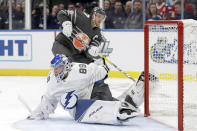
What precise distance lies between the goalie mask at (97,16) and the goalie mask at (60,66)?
94cm

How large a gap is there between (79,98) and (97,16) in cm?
100

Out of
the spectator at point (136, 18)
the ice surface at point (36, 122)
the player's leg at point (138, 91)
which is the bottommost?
the ice surface at point (36, 122)

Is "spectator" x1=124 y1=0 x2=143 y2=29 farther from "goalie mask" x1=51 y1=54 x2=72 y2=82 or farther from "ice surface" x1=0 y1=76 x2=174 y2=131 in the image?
"goalie mask" x1=51 y1=54 x2=72 y2=82

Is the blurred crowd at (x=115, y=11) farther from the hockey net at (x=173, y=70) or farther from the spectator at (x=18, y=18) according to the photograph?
the hockey net at (x=173, y=70)

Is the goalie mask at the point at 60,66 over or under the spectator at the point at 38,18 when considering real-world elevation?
under

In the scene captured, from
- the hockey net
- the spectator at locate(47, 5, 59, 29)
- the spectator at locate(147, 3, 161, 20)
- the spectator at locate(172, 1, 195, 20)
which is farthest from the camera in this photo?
the spectator at locate(47, 5, 59, 29)

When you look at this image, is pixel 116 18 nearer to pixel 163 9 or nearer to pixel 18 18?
pixel 163 9

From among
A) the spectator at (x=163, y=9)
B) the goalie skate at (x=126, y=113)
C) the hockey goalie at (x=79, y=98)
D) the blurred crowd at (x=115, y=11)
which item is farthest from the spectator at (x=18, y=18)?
the goalie skate at (x=126, y=113)

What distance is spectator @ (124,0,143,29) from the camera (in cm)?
762

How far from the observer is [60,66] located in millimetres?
3504

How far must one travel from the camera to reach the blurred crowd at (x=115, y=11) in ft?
24.6

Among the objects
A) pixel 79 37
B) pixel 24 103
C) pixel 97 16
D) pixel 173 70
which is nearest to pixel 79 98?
pixel 173 70

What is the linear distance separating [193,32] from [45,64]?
4.63 m

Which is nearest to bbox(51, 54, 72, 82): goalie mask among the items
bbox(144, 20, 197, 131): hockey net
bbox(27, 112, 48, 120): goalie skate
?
bbox(27, 112, 48, 120): goalie skate
